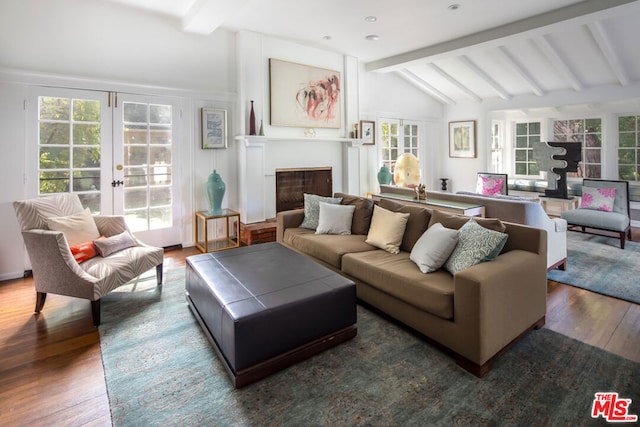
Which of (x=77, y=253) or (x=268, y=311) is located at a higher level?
(x=77, y=253)

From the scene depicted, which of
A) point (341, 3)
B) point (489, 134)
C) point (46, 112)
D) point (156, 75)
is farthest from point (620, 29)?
point (46, 112)

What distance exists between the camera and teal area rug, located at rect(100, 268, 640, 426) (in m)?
1.77

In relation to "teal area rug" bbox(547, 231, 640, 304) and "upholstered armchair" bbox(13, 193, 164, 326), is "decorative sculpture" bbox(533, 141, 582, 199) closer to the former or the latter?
"teal area rug" bbox(547, 231, 640, 304)

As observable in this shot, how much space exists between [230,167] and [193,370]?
3.39 metres

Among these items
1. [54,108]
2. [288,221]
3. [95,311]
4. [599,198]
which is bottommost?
[95,311]

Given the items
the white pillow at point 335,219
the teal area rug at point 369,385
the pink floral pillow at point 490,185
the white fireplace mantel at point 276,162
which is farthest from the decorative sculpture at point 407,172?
the teal area rug at point 369,385

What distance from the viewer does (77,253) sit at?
3.01 metres

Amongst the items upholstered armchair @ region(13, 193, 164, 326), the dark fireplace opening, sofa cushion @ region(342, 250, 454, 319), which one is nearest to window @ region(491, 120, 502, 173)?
the dark fireplace opening

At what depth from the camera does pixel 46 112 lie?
3789 millimetres

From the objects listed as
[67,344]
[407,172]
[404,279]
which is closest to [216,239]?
[67,344]

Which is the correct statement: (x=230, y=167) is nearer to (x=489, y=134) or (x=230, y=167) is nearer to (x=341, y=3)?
(x=341, y=3)

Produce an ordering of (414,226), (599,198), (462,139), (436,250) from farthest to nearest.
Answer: (462,139) < (599,198) < (414,226) < (436,250)

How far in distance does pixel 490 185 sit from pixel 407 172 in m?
1.53

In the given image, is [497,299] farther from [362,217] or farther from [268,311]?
[362,217]
